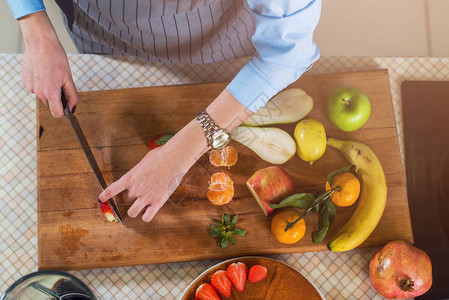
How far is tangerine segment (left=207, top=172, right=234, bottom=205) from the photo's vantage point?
2.89 feet

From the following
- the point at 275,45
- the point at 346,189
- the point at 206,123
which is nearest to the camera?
the point at 275,45

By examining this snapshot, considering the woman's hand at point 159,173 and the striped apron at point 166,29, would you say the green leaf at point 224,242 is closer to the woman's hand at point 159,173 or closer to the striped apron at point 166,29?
the woman's hand at point 159,173

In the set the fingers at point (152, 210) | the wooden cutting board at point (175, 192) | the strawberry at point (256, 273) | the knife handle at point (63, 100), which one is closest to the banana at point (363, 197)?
the wooden cutting board at point (175, 192)

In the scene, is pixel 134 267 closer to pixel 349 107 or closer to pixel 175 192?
pixel 175 192

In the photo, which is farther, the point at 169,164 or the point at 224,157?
the point at 224,157

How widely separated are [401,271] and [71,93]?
2.72 feet

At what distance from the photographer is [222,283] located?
2.73ft

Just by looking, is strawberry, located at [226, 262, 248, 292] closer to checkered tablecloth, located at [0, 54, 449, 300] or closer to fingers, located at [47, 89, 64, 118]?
checkered tablecloth, located at [0, 54, 449, 300]

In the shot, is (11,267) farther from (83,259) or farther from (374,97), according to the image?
(374,97)

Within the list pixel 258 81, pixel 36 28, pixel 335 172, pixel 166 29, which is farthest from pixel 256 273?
pixel 36 28

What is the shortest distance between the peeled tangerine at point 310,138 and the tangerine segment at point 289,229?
142 mm

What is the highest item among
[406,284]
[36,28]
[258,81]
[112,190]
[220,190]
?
[36,28]

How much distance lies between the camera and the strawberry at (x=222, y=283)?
831mm

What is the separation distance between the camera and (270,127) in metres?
0.90
